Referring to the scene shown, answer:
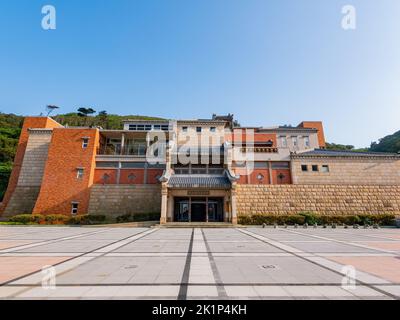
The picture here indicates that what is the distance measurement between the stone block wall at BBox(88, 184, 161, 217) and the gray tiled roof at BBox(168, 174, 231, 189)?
3.25 m

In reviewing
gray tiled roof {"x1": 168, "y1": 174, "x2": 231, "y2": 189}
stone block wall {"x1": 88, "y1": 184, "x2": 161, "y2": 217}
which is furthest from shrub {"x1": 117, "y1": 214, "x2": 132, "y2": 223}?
gray tiled roof {"x1": 168, "y1": 174, "x2": 231, "y2": 189}

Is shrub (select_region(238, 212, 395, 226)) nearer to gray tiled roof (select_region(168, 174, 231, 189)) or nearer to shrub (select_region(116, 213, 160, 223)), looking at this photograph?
gray tiled roof (select_region(168, 174, 231, 189))

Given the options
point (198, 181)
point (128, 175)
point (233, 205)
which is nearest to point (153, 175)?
point (128, 175)

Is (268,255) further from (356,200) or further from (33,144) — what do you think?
(33,144)

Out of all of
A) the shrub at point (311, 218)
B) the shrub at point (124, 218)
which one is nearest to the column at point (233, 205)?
the shrub at point (311, 218)

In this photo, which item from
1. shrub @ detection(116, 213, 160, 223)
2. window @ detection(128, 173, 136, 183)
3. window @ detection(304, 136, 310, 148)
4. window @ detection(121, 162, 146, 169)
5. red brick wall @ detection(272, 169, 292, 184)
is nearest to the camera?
shrub @ detection(116, 213, 160, 223)

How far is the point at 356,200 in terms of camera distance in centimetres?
2203

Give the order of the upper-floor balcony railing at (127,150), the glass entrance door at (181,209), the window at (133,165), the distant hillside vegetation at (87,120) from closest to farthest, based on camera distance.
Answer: the glass entrance door at (181,209) < the window at (133,165) < the upper-floor balcony railing at (127,150) < the distant hillside vegetation at (87,120)

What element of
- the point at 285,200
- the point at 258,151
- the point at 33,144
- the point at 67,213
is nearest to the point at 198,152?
the point at 258,151

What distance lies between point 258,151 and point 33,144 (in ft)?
101

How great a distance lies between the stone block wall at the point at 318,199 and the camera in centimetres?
2172

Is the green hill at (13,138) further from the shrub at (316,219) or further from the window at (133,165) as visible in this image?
the shrub at (316,219)

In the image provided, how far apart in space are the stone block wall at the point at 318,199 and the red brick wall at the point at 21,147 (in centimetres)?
2950

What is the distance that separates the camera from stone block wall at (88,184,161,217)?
75.0ft
